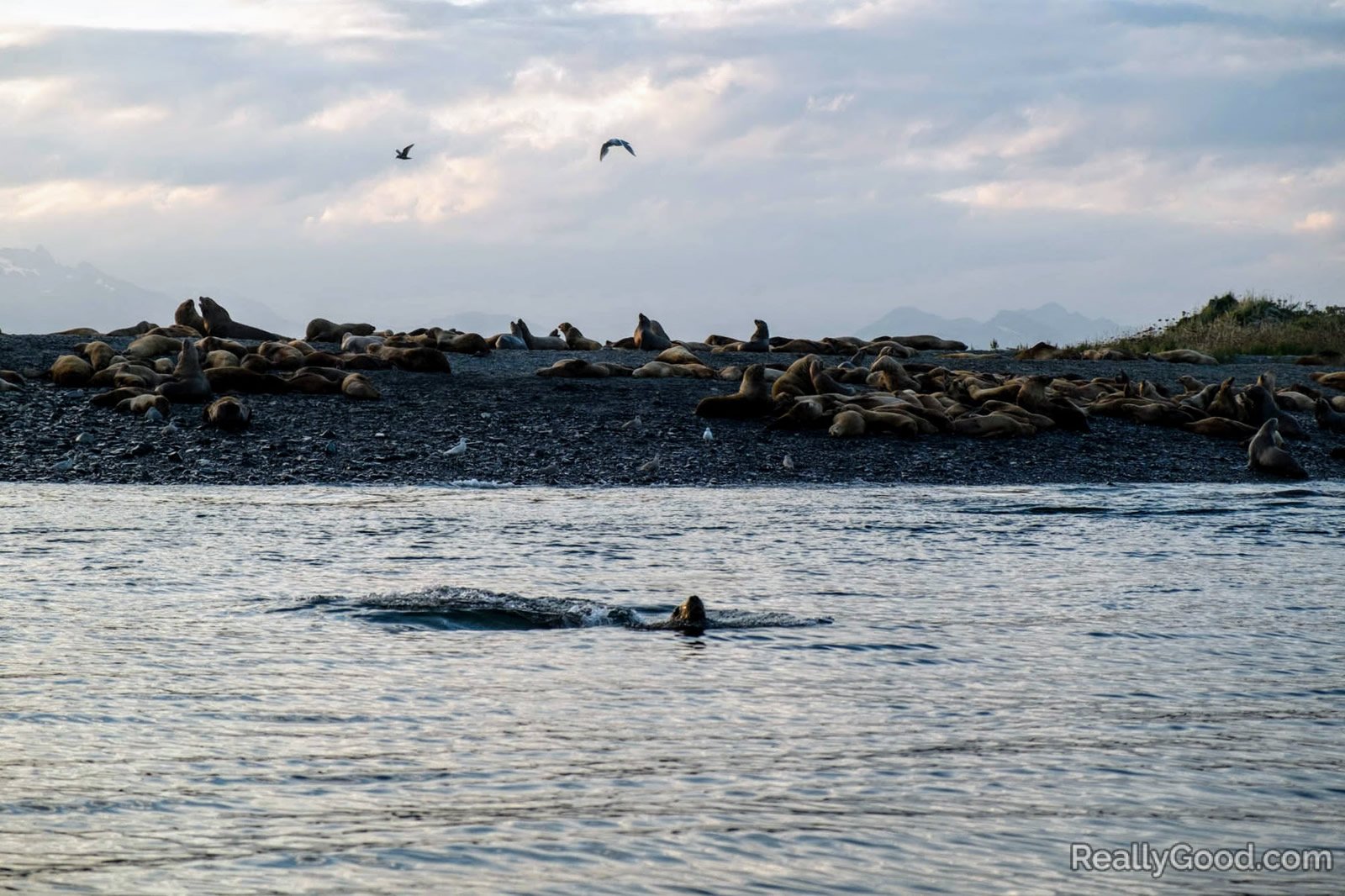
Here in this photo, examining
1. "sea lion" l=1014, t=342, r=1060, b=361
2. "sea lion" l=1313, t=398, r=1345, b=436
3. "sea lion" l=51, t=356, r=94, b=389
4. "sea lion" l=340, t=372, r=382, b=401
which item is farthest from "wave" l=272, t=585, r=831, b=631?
"sea lion" l=1014, t=342, r=1060, b=361

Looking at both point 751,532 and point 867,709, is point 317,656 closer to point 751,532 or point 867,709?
point 867,709

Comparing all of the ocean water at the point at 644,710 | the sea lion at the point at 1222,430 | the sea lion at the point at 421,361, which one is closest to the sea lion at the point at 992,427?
the sea lion at the point at 1222,430

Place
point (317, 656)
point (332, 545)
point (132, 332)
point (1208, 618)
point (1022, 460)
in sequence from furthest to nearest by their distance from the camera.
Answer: point (132, 332) → point (1022, 460) → point (332, 545) → point (1208, 618) → point (317, 656)

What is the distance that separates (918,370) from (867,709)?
19.5 m

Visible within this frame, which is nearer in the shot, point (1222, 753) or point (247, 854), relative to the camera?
point (247, 854)

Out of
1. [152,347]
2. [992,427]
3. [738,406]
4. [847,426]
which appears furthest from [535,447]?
[152,347]

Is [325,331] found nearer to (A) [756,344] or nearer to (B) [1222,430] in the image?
(A) [756,344]

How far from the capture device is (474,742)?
15.7 feet

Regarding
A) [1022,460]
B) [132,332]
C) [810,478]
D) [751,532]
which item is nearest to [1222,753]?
[751,532]

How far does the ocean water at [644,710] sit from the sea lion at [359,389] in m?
6.97

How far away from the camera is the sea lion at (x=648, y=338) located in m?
28.3

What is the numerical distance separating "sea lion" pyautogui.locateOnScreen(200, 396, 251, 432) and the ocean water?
4840 millimetres

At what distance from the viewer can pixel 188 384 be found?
16.1 metres

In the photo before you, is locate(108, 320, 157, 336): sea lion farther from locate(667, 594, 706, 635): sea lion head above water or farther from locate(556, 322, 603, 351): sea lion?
locate(667, 594, 706, 635): sea lion head above water
